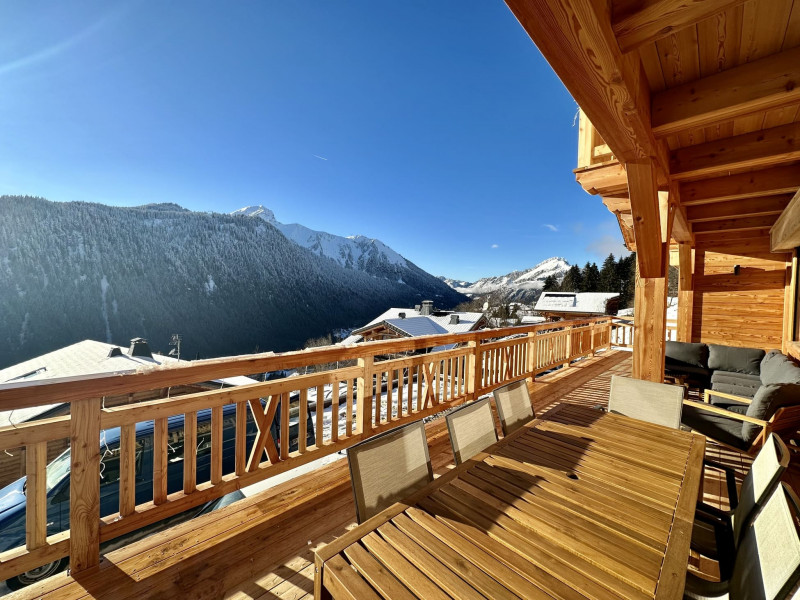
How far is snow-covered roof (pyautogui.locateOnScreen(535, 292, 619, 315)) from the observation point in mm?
21719

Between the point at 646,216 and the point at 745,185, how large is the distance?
69.8 inches

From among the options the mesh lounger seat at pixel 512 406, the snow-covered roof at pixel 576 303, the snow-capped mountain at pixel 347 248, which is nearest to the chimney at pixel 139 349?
the mesh lounger seat at pixel 512 406

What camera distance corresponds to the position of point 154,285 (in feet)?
182

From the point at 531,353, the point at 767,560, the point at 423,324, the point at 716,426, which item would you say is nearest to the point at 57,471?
the point at 767,560

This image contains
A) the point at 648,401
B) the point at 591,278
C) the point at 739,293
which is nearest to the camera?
the point at 648,401

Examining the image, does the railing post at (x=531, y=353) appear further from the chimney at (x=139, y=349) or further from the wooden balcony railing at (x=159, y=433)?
the chimney at (x=139, y=349)

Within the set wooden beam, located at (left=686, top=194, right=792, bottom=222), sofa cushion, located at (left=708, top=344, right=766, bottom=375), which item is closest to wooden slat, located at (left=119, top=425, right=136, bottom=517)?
wooden beam, located at (left=686, top=194, right=792, bottom=222)

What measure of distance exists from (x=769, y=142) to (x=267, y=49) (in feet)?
47.0

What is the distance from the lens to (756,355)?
210 inches

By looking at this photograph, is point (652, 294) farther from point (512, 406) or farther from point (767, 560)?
point (767, 560)

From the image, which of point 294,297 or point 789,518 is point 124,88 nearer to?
point 789,518

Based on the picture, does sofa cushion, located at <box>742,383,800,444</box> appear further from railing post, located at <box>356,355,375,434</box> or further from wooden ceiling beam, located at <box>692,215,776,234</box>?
wooden ceiling beam, located at <box>692,215,776,234</box>

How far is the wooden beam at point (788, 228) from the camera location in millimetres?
3455

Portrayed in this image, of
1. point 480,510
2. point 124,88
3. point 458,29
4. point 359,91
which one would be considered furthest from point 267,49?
point 124,88
